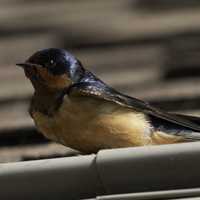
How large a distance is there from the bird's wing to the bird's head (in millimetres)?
74

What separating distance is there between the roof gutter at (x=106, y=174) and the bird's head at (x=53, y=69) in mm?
631

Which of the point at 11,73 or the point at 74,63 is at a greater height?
the point at 74,63

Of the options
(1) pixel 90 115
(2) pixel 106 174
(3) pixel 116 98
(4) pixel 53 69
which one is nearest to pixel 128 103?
(3) pixel 116 98

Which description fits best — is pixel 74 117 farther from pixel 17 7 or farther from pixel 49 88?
pixel 17 7

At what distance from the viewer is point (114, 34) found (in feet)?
13.8

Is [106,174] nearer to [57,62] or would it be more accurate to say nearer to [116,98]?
[116,98]

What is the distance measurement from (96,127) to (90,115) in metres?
0.04

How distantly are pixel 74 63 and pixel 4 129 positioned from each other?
0.62m

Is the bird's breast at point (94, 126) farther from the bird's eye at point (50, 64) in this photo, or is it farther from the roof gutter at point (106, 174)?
the roof gutter at point (106, 174)

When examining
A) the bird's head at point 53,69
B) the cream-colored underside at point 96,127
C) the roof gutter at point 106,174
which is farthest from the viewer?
the bird's head at point 53,69

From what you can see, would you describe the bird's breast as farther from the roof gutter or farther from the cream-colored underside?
the roof gutter

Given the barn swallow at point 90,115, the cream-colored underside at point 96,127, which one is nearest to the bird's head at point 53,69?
the barn swallow at point 90,115

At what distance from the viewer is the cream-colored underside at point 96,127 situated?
2.49 m

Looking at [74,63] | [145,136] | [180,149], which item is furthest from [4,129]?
[180,149]
